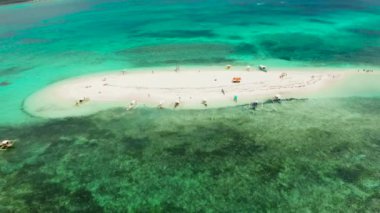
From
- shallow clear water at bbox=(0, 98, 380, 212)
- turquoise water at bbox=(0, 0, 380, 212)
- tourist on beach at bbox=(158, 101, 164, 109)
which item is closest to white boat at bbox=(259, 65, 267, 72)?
turquoise water at bbox=(0, 0, 380, 212)

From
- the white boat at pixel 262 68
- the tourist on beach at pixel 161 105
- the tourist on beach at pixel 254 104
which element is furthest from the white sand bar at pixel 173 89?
the white boat at pixel 262 68

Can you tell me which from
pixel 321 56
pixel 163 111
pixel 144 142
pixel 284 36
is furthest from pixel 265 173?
pixel 284 36

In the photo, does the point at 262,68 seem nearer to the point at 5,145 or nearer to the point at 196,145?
the point at 196,145

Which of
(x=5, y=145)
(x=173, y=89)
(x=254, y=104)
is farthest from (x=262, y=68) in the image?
(x=5, y=145)

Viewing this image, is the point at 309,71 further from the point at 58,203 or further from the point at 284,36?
the point at 58,203

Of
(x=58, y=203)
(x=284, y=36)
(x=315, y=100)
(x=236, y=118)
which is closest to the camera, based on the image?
(x=58, y=203)

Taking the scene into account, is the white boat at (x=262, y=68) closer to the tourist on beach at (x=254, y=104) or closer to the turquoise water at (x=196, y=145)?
the turquoise water at (x=196, y=145)
